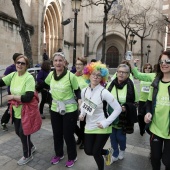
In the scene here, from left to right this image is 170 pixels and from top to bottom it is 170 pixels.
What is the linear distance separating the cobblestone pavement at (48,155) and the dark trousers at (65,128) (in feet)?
0.99

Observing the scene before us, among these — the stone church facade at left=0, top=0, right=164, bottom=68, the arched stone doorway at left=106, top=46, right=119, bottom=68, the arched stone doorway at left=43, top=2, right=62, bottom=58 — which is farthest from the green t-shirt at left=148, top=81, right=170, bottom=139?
the arched stone doorway at left=106, top=46, right=119, bottom=68

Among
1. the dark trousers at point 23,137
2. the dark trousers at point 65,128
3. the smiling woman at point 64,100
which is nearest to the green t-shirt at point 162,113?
the smiling woman at point 64,100

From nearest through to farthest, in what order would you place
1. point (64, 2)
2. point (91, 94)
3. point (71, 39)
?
1. point (91, 94)
2. point (64, 2)
3. point (71, 39)

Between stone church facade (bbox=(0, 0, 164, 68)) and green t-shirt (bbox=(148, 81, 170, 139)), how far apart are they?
11.6 m

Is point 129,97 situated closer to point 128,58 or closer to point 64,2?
point 128,58

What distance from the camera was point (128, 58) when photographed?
3.87 metres

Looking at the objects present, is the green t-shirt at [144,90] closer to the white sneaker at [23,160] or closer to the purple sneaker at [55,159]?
the purple sneaker at [55,159]

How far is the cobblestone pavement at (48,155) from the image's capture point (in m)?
3.77

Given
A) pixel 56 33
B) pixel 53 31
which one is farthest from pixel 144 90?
pixel 56 33

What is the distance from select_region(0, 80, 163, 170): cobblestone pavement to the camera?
12.4 feet

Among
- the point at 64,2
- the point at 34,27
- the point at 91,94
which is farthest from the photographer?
the point at 64,2

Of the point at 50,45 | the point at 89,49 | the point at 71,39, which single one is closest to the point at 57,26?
the point at 50,45

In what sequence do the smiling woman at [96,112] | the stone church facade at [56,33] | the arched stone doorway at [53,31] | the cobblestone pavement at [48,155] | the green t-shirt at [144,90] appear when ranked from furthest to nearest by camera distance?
the arched stone doorway at [53,31] < the stone church facade at [56,33] < the green t-shirt at [144,90] < the cobblestone pavement at [48,155] < the smiling woman at [96,112]

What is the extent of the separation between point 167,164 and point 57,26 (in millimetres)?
22540
